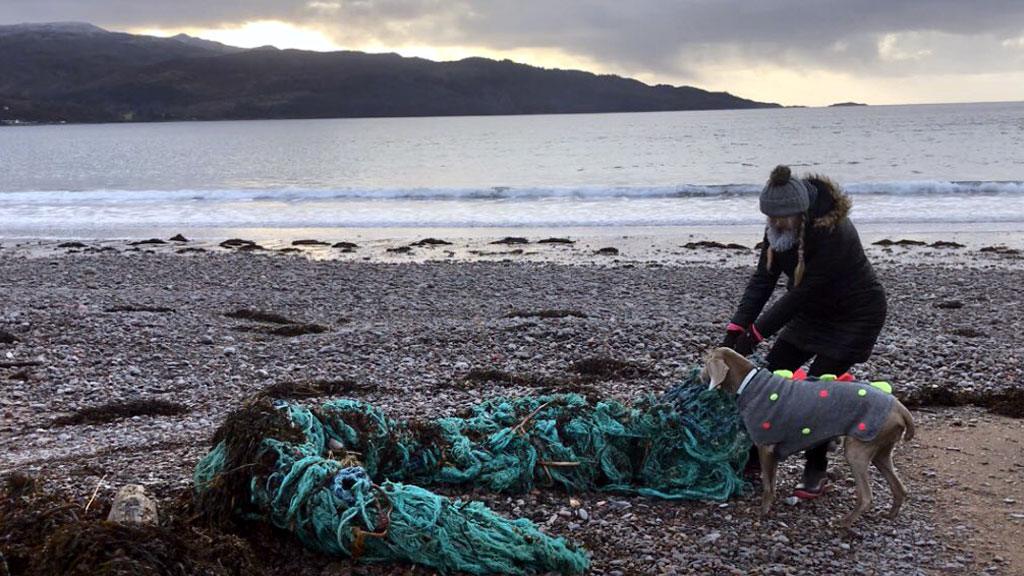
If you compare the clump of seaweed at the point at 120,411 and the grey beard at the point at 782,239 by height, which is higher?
the grey beard at the point at 782,239

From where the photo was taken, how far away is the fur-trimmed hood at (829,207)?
498cm

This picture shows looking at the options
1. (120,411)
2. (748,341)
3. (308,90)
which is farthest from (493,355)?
(308,90)

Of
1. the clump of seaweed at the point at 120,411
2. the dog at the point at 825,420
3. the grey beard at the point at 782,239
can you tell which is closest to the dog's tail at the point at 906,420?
the dog at the point at 825,420

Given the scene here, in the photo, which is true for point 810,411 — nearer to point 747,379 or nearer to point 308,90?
point 747,379

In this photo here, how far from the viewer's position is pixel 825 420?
15.5 feet

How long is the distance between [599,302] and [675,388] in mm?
7492

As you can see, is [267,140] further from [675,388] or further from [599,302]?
[675,388]

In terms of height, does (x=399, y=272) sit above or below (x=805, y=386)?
below

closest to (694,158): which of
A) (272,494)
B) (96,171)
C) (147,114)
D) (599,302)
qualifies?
(96,171)

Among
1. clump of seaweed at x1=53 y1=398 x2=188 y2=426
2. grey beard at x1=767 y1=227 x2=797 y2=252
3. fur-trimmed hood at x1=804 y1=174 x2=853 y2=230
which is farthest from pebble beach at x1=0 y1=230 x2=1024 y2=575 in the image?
fur-trimmed hood at x1=804 y1=174 x2=853 y2=230

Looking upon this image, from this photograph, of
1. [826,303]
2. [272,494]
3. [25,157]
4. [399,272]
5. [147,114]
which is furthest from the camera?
[147,114]

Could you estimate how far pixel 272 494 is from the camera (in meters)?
4.31

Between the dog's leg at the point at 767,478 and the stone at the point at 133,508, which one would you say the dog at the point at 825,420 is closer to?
the dog's leg at the point at 767,478

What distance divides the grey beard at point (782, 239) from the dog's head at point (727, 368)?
717 mm
